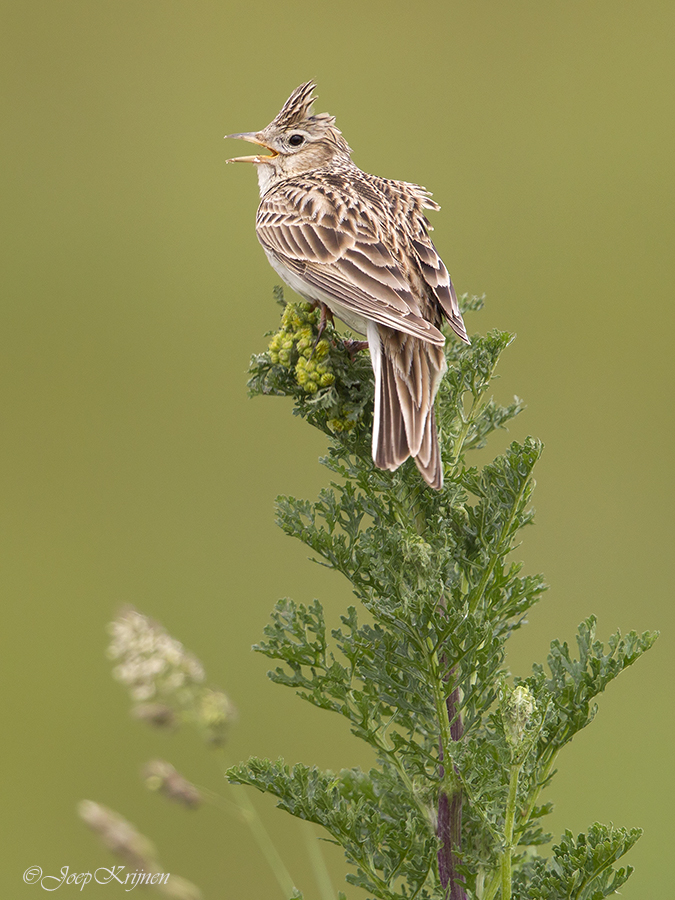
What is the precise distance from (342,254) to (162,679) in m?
1.34

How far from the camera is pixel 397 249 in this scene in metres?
2.94

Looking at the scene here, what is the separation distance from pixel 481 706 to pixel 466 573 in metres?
0.28

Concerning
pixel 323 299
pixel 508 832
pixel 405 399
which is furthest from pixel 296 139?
pixel 508 832

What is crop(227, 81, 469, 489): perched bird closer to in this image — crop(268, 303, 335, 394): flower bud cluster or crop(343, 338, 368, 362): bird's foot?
crop(343, 338, 368, 362): bird's foot

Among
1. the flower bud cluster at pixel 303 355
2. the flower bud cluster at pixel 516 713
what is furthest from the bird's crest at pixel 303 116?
the flower bud cluster at pixel 516 713

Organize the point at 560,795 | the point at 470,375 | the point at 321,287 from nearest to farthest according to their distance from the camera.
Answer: the point at 470,375 → the point at 321,287 → the point at 560,795

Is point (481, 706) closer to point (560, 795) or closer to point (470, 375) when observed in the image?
point (470, 375)

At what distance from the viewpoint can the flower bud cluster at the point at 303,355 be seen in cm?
222

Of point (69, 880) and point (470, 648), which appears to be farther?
point (69, 880)

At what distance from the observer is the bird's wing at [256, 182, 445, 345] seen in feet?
8.37

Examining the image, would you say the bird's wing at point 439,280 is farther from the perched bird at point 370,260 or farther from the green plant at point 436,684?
the green plant at point 436,684

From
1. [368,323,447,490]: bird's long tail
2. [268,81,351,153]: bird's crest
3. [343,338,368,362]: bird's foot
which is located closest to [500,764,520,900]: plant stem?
[368,323,447,490]: bird's long tail

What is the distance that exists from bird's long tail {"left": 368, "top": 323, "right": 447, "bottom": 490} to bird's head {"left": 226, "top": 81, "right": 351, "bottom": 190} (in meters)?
1.58

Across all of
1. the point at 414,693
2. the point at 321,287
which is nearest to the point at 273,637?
the point at 414,693
